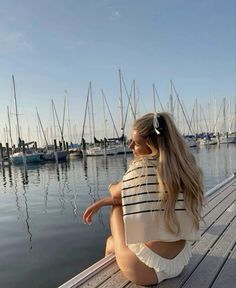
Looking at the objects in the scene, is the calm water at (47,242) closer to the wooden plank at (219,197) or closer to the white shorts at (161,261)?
the wooden plank at (219,197)

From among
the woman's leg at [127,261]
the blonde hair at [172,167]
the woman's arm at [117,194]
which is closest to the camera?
the blonde hair at [172,167]

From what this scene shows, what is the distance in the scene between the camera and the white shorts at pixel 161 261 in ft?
9.00

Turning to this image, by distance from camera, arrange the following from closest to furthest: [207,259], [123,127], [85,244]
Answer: [207,259] < [85,244] < [123,127]

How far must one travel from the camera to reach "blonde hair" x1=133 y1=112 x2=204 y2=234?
8.68ft

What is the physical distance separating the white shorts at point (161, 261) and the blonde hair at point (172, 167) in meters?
0.26

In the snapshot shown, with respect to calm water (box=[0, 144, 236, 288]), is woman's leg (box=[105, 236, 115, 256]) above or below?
above

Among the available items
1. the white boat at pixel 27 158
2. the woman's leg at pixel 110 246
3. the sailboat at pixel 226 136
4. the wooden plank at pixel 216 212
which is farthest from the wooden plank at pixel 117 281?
the sailboat at pixel 226 136

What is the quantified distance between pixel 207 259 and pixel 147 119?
63.2 inches

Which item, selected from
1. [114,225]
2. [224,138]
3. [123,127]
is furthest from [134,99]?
[114,225]

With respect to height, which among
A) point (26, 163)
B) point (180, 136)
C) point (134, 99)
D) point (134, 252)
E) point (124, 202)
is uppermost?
point (134, 99)

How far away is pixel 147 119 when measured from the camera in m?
2.78

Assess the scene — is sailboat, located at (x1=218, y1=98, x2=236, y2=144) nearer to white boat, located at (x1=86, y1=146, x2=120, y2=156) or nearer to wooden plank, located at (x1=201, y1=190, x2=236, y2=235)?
white boat, located at (x1=86, y1=146, x2=120, y2=156)

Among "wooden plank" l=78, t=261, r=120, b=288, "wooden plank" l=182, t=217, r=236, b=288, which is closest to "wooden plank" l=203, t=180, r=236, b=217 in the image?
"wooden plank" l=182, t=217, r=236, b=288

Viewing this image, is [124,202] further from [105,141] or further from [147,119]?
[105,141]
